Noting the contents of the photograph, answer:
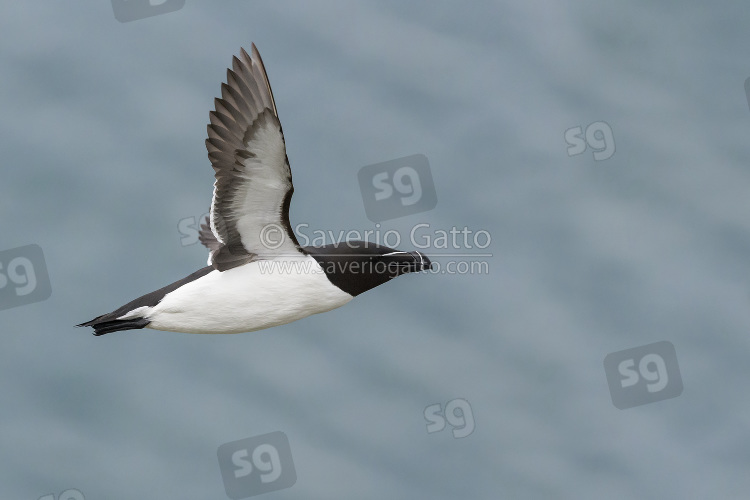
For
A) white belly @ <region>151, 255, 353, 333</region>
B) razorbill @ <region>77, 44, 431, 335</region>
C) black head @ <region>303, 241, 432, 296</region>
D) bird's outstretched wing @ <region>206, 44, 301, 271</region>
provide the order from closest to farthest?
bird's outstretched wing @ <region>206, 44, 301, 271</region> < razorbill @ <region>77, 44, 431, 335</region> < white belly @ <region>151, 255, 353, 333</region> < black head @ <region>303, 241, 432, 296</region>

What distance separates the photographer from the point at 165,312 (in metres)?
11.3

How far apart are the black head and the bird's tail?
1423mm

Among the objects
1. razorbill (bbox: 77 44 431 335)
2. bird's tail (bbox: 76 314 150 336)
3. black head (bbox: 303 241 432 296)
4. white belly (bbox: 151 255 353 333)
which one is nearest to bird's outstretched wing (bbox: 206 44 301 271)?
razorbill (bbox: 77 44 431 335)

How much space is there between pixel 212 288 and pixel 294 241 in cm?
74

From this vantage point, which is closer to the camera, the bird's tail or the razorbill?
the razorbill

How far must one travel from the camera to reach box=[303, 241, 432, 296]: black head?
37.4 ft

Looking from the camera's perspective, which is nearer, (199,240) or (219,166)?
(219,166)

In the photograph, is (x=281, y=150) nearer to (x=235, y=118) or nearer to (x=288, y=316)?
(x=235, y=118)

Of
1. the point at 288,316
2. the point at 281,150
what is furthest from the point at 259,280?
the point at 281,150

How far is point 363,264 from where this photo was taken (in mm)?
11516

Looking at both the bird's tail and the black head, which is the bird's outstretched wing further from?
the bird's tail

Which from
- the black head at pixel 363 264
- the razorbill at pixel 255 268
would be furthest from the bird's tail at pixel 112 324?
the black head at pixel 363 264

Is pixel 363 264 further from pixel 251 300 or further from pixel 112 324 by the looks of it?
pixel 112 324

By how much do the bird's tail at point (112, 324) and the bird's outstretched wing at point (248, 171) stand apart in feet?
2.54
